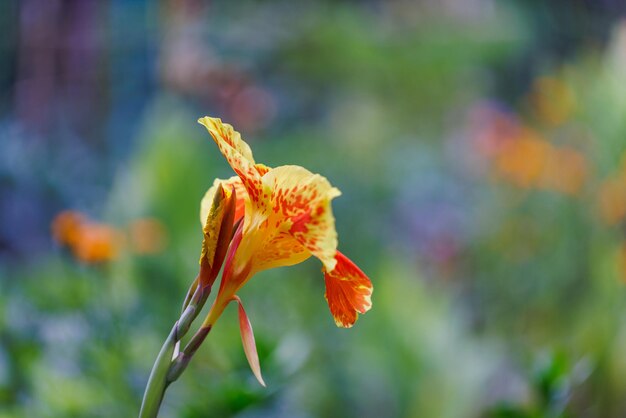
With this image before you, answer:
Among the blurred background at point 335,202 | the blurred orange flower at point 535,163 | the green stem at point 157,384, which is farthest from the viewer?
the blurred orange flower at point 535,163

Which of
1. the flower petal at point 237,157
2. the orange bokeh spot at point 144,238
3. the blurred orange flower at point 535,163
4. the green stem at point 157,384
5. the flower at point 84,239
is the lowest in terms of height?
the green stem at point 157,384

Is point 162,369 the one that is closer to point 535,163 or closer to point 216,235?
point 216,235

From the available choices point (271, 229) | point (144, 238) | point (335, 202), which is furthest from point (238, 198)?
point (335, 202)

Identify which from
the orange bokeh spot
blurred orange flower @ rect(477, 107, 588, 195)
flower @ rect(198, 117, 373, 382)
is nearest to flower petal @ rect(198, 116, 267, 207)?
flower @ rect(198, 117, 373, 382)

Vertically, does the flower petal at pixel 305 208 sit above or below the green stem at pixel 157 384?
above

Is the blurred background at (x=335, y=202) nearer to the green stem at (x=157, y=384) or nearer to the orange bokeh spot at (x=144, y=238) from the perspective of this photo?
the orange bokeh spot at (x=144, y=238)

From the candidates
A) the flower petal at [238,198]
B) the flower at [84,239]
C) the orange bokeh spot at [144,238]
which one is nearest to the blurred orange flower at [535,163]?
the orange bokeh spot at [144,238]

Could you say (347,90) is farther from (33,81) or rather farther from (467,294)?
(467,294)
